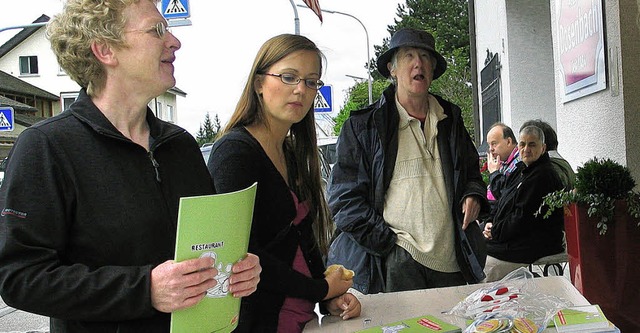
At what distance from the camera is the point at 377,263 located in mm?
2660

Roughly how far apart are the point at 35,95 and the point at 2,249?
39583mm

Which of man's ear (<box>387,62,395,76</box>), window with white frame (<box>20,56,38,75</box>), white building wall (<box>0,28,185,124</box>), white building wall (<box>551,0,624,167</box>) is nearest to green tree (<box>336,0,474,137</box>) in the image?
white building wall (<box>0,28,185,124</box>)

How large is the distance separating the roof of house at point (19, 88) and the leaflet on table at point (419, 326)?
37363 mm

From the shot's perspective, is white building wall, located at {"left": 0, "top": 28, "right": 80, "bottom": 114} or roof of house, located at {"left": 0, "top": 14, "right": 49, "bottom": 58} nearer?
white building wall, located at {"left": 0, "top": 28, "right": 80, "bottom": 114}

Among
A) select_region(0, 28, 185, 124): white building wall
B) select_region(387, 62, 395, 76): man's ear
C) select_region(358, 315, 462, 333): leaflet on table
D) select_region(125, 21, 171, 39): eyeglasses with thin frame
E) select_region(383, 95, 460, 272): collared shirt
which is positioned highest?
select_region(0, 28, 185, 124): white building wall

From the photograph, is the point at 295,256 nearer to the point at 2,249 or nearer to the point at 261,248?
the point at 261,248

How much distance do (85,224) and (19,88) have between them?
3880cm

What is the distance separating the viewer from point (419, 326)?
1.76 meters

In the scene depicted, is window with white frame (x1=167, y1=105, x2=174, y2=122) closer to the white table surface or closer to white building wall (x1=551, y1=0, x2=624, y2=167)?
white building wall (x1=551, y1=0, x2=624, y2=167)

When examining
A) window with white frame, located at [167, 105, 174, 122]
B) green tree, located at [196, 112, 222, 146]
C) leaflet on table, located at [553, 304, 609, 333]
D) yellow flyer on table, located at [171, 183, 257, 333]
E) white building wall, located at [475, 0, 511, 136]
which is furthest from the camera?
window with white frame, located at [167, 105, 174, 122]

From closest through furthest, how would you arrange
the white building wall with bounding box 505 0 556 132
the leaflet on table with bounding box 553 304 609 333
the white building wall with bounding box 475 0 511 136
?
the leaflet on table with bounding box 553 304 609 333 → the white building wall with bounding box 505 0 556 132 → the white building wall with bounding box 475 0 511 136

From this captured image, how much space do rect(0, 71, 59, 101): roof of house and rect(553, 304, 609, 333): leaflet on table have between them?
37670 millimetres

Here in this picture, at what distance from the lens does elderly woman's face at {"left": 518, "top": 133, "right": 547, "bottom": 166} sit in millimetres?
4535

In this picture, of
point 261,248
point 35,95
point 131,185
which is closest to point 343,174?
point 261,248
